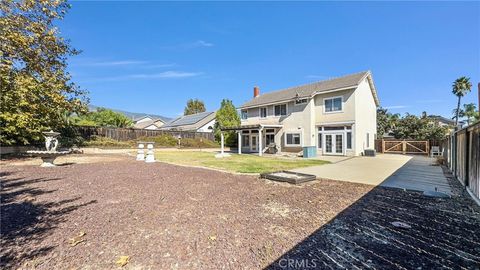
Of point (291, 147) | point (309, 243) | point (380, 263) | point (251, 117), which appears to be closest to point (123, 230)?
point (309, 243)

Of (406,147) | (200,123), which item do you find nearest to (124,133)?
(200,123)

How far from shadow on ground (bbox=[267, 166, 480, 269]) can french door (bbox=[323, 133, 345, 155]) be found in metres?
14.6

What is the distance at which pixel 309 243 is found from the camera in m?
3.35

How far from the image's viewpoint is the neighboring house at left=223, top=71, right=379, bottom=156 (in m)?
19.2

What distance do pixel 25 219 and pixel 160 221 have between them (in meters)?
2.44

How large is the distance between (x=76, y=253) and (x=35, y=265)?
0.40 meters

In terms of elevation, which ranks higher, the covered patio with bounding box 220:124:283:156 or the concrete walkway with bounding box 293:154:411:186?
the covered patio with bounding box 220:124:283:156

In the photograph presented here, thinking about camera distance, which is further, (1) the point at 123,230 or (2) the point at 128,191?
(2) the point at 128,191

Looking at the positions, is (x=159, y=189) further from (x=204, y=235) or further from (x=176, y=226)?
(x=204, y=235)

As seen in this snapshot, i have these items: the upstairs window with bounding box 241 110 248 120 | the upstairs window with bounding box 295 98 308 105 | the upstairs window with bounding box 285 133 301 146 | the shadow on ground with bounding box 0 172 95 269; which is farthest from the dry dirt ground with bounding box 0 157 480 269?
the upstairs window with bounding box 241 110 248 120

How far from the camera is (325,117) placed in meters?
20.8

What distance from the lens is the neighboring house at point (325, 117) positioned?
19.2m

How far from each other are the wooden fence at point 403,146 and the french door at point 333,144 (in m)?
6.46

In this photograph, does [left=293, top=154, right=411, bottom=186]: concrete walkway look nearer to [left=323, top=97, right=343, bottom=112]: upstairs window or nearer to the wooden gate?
[left=323, top=97, right=343, bottom=112]: upstairs window
